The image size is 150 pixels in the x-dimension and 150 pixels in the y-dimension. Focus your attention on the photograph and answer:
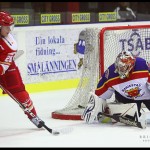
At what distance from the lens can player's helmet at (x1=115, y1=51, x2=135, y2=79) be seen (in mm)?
5195

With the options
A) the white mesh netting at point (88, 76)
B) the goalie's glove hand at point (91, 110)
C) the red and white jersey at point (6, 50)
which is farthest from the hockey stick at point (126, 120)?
the red and white jersey at point (6, 50)

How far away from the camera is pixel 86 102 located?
609 centimetres

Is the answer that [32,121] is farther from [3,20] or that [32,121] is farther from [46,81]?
[46,81]

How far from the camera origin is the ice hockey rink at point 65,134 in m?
4.82

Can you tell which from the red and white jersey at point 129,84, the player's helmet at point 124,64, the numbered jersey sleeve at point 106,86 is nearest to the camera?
the player's helmet at point 124,64

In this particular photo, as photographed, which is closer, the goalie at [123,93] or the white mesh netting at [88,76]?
the goalie at [123,93]

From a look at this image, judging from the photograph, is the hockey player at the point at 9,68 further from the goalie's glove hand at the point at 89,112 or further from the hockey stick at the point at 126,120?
the hockey stick at the point at 126,120

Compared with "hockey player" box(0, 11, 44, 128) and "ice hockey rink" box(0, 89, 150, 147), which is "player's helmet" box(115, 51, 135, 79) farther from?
"hockey player" box(0, 11, 44, 128)

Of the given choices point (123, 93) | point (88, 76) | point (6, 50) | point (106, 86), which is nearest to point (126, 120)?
point (123, 93)

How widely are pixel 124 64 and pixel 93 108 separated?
21.3 inches

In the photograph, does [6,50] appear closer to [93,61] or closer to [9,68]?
[9,68]

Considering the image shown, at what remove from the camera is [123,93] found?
5461mm

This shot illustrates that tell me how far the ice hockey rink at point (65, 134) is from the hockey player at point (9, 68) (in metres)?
0.23

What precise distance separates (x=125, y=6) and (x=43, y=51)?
1.82 m
